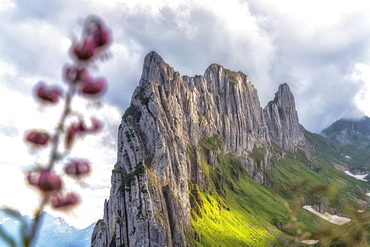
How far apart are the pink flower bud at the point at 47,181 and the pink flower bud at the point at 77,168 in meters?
0.87

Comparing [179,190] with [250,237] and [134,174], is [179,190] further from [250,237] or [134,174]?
[250,237]

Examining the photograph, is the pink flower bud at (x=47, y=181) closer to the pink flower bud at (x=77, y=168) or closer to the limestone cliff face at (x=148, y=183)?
the pink flower bud at (x=77, y=168)

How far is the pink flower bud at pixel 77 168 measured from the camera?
4262mm

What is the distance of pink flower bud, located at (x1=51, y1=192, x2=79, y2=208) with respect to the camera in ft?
11.9

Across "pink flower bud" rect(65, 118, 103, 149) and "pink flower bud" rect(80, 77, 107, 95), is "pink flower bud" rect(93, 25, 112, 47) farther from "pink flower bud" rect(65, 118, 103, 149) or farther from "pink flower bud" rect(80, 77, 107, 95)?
"pink flower bud" rect(65, 118, 103, 149)

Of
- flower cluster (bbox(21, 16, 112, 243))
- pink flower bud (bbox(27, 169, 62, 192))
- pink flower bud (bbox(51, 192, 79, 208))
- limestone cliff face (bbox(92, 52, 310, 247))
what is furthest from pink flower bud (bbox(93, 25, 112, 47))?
limestone cliff face (bbox(92, 52, 310, 247))

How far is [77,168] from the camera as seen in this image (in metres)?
4.28

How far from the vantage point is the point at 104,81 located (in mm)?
3766

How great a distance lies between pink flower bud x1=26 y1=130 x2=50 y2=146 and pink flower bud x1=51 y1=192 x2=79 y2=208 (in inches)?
30.6

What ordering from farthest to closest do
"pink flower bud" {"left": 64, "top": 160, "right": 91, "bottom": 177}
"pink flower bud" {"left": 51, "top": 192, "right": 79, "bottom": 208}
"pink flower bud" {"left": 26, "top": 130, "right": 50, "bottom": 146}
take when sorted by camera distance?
1. "pink flower bud" {"left": 64, "top": 160, "right": 91, "bottom": 177}
2. "pink flower bud" {"left": 26, "top": 130, "right": 50, "bottom": 146}
3. "pink flower bud" {"left": 51, "top": 192, "right": 79, "bottom": 208}

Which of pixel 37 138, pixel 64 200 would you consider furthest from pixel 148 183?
pixel 37 138

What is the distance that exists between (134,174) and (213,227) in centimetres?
6767

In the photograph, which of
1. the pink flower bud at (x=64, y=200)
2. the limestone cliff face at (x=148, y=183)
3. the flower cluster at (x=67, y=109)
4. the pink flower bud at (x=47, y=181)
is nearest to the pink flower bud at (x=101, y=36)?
the flower cluster at (x=67, y=109)

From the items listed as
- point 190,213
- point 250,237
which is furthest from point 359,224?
point 250,237
